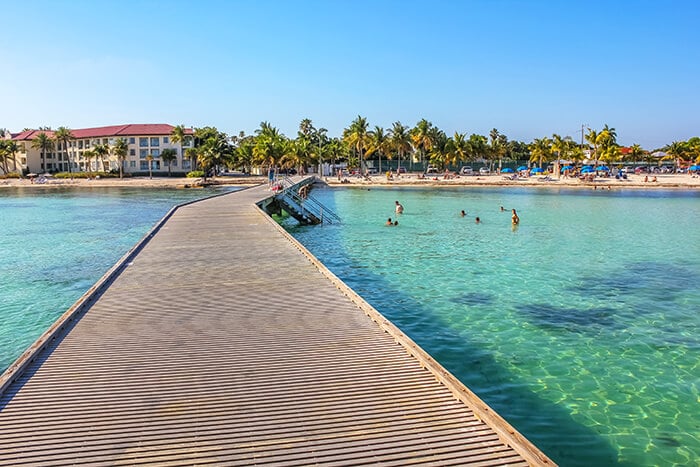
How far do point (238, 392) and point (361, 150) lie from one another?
99.4m

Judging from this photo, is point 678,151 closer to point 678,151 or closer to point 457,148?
point 678,151

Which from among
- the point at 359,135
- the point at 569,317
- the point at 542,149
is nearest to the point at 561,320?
the point at 569,317

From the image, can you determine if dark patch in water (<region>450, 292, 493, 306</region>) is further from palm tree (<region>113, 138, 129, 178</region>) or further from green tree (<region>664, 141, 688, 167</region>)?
green tree (<region>664, 141, 688, 167</region>)

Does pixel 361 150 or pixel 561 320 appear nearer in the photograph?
pixel 561 320

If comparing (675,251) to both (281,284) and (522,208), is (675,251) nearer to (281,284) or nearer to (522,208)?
(281,284)

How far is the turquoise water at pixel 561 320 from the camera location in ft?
25.5

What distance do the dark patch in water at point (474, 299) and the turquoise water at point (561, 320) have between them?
54 millimetres

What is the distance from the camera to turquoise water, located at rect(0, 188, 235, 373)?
1305 cm

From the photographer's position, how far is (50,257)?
22062 mm

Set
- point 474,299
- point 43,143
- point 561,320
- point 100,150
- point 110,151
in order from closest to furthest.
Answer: point 561,320 < point 474,299 < point 100,150 < point 110,151 < point 43,143

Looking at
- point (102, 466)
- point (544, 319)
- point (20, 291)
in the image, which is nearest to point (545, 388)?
point (544, 319)

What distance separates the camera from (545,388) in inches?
352

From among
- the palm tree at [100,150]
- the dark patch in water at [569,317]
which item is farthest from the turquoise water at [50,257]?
the palm tree at [100,150]

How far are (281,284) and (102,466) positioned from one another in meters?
6.97
